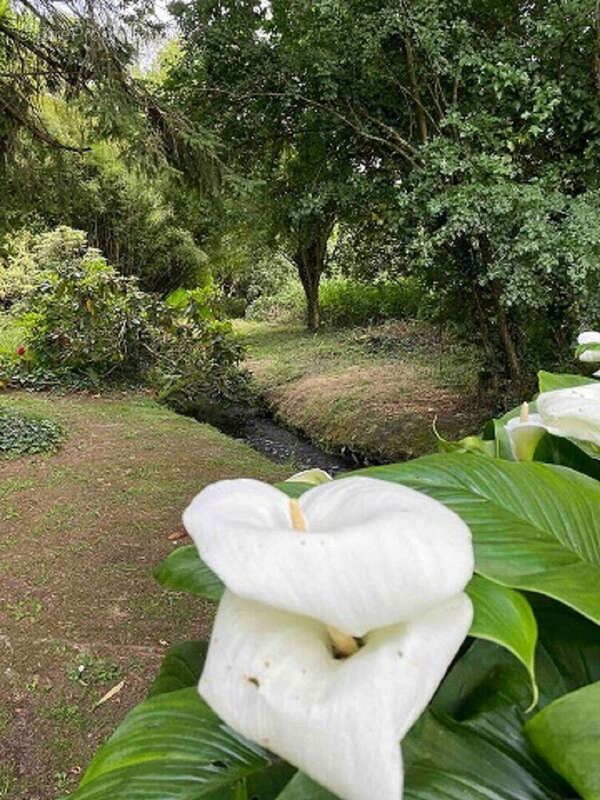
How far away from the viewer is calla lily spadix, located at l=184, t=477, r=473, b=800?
29 cm

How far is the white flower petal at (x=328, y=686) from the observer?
28 centimetres

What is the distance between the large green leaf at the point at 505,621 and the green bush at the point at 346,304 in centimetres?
903

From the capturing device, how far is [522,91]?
4.01 meters

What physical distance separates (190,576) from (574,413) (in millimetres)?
400

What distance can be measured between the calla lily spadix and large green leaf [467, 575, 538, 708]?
58 mm

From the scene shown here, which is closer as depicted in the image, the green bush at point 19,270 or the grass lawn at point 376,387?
the grass lawn at point 376,387

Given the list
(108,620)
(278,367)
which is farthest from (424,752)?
(278,367)

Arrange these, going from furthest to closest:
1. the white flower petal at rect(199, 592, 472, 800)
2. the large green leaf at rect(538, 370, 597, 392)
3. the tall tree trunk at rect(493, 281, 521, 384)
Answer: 1. the tall tree trunk at rect(493, 281, 521, 384)
2. the large green leaf at rect(538, 370, 597, 392)
3. the white flower petal at rect(199, 592, 472, 800)

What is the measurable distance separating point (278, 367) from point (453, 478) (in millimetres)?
8885

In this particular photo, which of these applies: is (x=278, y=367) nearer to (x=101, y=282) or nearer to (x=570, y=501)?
(x=101, y=282)

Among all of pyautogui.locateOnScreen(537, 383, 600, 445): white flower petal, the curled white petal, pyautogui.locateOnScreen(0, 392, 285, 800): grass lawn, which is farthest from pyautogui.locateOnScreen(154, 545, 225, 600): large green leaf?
pyautogui.locateOnScreen(0, 392, 285, 800): grass lawn

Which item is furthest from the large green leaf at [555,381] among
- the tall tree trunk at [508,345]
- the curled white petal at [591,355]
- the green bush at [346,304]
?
Result: the green bush at [346,304]

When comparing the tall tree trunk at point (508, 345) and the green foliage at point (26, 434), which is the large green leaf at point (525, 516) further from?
the green foliage at point (26, 434)

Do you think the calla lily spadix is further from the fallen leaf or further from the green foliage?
the green foliage
